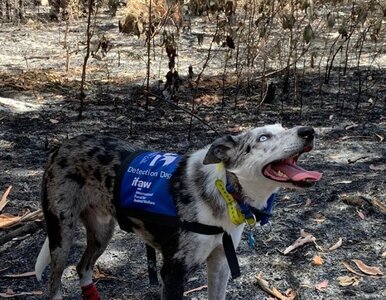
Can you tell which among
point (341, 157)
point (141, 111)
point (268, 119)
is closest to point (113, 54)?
point (141, 111)

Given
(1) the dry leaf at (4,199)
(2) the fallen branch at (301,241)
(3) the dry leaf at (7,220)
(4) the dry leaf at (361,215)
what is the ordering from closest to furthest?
(2) the fallen branch at (301,241) < (3) the dry leaf at (7,220) < (4) the dry leaf at (361,215) < (1) the dry leaf at (4,199)

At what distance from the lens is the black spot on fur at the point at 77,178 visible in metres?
3.94

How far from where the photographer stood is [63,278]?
15.1 ft

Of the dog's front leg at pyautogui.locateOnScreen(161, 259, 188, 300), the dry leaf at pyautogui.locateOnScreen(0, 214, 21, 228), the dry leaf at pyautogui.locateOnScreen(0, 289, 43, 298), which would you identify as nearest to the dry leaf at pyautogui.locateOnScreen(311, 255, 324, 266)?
the dog's front leg at pyautogui.locateOnScreen(161, 259, 188, 300)

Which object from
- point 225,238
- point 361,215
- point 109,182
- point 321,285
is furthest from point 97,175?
point 361,215

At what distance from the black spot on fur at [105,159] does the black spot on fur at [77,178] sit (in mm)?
166

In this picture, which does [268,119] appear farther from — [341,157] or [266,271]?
[266,271]

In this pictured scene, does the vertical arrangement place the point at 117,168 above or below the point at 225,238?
above

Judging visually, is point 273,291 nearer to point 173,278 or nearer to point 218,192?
point 173,278

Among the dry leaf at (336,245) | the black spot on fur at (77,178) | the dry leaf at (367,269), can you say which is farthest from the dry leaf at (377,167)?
the black spot on fur at (77,178)

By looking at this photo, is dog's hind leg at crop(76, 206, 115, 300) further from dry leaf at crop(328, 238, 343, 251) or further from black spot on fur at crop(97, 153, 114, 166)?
dry leaf at crop(328, 238, 343, 251)

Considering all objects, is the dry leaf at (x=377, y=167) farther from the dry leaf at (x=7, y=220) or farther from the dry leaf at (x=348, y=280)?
the dry leaf at (x=7, y=220)

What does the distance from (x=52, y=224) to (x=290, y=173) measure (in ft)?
5.24

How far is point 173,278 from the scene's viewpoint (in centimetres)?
354
